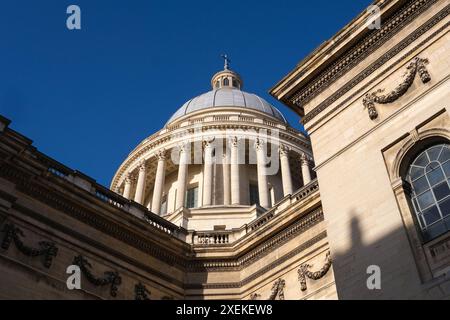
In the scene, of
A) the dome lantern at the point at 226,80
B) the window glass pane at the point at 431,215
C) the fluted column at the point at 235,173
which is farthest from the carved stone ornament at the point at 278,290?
the dome lantern at the point at 226,80

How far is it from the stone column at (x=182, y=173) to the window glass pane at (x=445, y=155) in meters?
23.9

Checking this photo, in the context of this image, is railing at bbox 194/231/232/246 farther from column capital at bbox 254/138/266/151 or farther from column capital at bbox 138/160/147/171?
column capital at bbox 138/160/147/171

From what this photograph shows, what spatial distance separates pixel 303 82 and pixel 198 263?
8.96 meters

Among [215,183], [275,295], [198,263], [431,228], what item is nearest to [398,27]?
[431,228]

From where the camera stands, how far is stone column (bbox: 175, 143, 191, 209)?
3661 cm

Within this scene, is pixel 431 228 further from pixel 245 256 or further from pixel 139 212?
pixel 139 212

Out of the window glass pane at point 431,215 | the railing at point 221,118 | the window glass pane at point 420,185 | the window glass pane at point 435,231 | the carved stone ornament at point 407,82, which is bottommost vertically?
the window glass pane at point 435,231

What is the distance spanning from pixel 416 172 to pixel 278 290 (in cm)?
863

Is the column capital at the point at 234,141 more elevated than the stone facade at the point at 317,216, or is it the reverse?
the column capital at the point at 234,141

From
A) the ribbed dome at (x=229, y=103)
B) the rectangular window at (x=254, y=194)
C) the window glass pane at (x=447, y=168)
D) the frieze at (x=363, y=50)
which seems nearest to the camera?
the window glass pane at (x=447, y=168)

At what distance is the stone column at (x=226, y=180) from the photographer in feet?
119

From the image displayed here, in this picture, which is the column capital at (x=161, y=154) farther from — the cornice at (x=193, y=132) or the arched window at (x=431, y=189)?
the arched window at (x=431, y=189)

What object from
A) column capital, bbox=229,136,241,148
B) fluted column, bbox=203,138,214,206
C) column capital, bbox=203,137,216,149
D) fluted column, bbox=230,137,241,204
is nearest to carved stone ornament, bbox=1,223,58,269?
fluted column, bbox=203,138,214,206

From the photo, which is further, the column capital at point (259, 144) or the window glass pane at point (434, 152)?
the column capital at point (259, 144)
